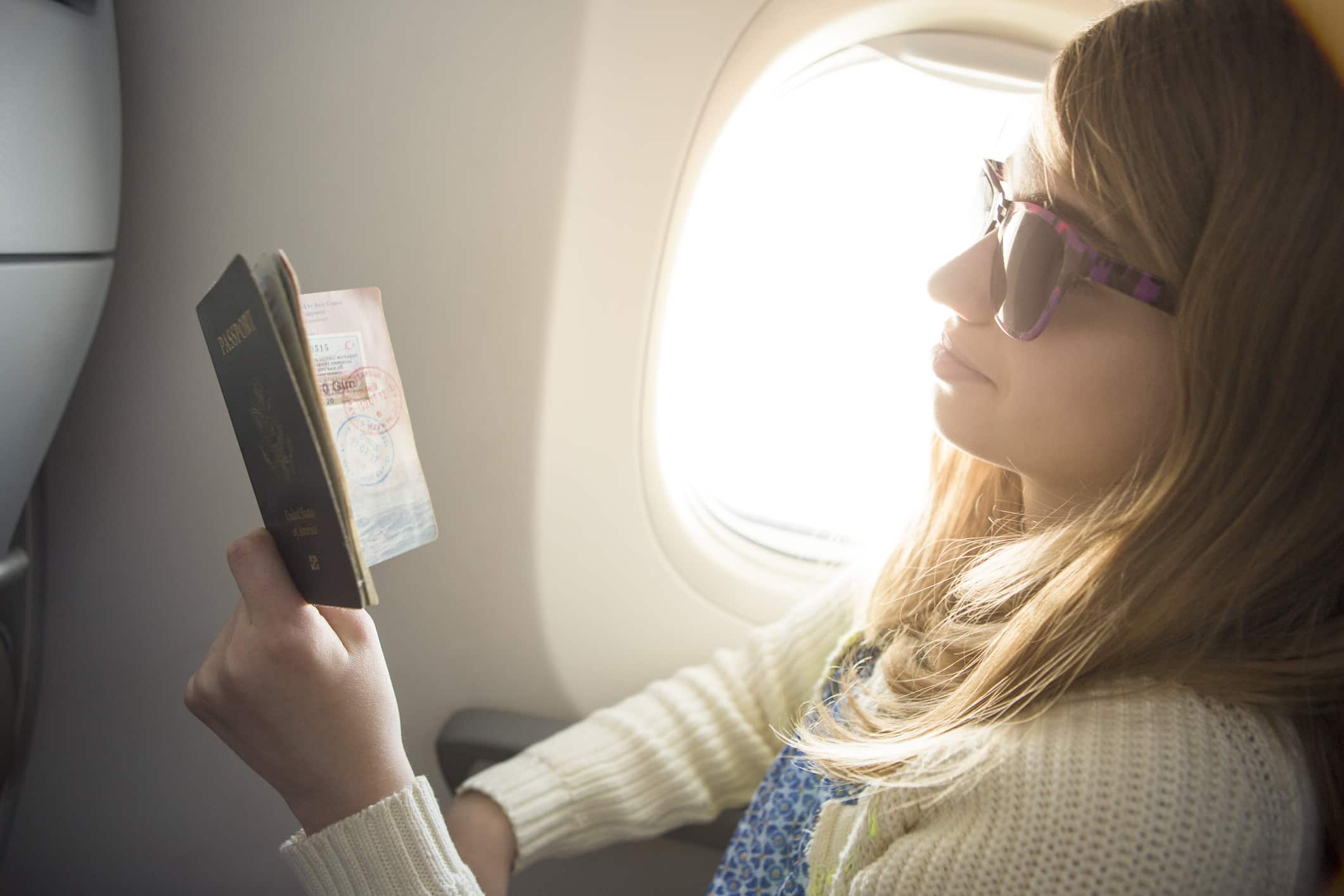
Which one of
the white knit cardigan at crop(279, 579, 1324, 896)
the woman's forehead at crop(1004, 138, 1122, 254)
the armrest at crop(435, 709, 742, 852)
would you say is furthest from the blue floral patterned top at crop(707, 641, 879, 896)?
the woman's forehead at crop(1004, 138, 1122, 254)

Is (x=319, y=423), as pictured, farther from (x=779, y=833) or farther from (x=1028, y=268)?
(x=779, y=833)

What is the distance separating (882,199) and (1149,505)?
0.86 m

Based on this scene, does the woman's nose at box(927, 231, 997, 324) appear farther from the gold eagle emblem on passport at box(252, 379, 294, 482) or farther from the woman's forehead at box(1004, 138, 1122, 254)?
the gold eagle emblem on passport at box(252, 379, 294, 482)

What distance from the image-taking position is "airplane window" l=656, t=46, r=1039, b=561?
1.32m

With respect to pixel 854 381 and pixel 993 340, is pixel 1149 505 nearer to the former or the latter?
pixel 993 340

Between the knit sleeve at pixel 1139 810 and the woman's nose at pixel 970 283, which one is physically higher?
the woman's nose at pixel 970 283

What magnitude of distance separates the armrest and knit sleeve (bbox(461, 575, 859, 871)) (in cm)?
18

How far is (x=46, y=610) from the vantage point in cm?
140

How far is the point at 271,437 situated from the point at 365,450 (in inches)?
8.2

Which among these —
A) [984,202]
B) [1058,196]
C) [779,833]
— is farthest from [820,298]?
[779,833]

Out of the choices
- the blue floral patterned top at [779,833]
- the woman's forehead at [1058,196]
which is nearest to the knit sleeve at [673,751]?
the blue floral patterned top at [779,833]

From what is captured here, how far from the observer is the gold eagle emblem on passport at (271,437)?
569 millimetres

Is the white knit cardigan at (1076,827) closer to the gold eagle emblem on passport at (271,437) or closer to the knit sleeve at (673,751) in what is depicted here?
the knit sleeve at (673,751)

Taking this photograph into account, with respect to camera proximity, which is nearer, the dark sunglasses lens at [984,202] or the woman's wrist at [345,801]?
the woman's wrist at [345,801]
